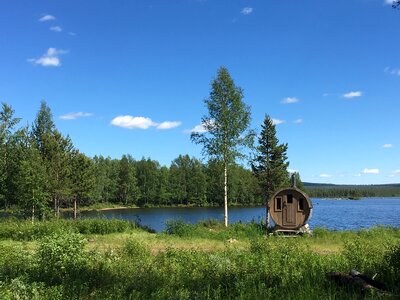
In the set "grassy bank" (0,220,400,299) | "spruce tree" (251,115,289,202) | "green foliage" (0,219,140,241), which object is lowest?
"green foliage" (0,219,140,241)

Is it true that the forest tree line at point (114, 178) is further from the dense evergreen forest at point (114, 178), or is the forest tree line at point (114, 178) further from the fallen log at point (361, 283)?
the fallen log at point (361, 283)

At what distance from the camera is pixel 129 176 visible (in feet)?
383

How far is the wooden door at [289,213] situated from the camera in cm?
2650

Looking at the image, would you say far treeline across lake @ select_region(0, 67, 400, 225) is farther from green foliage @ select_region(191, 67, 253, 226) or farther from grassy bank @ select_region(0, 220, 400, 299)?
grassy bank @ select_region(0, 220, 400, 299)

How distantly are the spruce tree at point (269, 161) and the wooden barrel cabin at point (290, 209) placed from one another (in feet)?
53.0

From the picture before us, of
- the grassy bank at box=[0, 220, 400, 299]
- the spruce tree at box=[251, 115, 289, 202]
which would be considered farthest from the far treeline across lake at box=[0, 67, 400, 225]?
the grassy bank at box=[0, 220, 400, 299]

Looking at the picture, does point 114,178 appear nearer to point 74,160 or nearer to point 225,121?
point 74,160

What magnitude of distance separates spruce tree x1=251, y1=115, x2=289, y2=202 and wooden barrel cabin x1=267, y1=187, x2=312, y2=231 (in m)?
16.2

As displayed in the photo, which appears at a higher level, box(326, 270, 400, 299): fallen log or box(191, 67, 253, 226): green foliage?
box(191, 67, 253, 226): green foliage

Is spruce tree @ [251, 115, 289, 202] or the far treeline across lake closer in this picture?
the far treeline across lake

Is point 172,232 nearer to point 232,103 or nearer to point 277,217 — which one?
point 277,217

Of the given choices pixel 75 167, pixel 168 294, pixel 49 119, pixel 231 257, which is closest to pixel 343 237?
pixel 231 257

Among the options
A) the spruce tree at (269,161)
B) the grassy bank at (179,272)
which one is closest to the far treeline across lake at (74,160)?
the spruce tree at (269,161)

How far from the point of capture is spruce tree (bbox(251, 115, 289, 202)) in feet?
143
